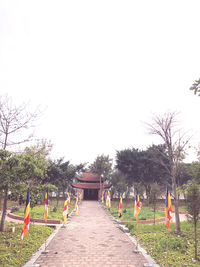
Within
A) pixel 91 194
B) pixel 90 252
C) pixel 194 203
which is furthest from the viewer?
pixel 91 194

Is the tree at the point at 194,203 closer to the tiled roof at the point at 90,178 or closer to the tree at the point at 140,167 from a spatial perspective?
the tree at the point at 140,167

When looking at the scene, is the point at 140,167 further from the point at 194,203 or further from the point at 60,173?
the point at 194,203

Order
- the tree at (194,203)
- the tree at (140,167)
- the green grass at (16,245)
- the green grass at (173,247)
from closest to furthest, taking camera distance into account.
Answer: the green grass at (16,245) → the green grass at (173,247) → the tree at (194,203) → the tree at (140,167)

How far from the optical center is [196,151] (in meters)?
13.9

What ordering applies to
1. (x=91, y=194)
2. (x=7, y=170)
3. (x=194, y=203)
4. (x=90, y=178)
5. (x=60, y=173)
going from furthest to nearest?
(x=90, y=178), (x=91, y=194), (x=60, y=173), (x=7, y=170), (x=194, y=203)

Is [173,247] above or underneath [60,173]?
underneath

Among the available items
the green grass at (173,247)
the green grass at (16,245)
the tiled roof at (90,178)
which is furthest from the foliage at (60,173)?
the tiled roof at (90,178)

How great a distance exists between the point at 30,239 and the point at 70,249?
207 centimetres

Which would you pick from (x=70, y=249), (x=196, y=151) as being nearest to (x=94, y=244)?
(x=70, y=249)

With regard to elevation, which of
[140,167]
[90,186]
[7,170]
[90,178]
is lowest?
[90,186]

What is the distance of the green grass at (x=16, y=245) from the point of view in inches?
250

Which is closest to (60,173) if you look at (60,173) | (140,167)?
(60,173)

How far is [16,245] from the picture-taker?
7.73m

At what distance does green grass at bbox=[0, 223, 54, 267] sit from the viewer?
6338 millimetres
